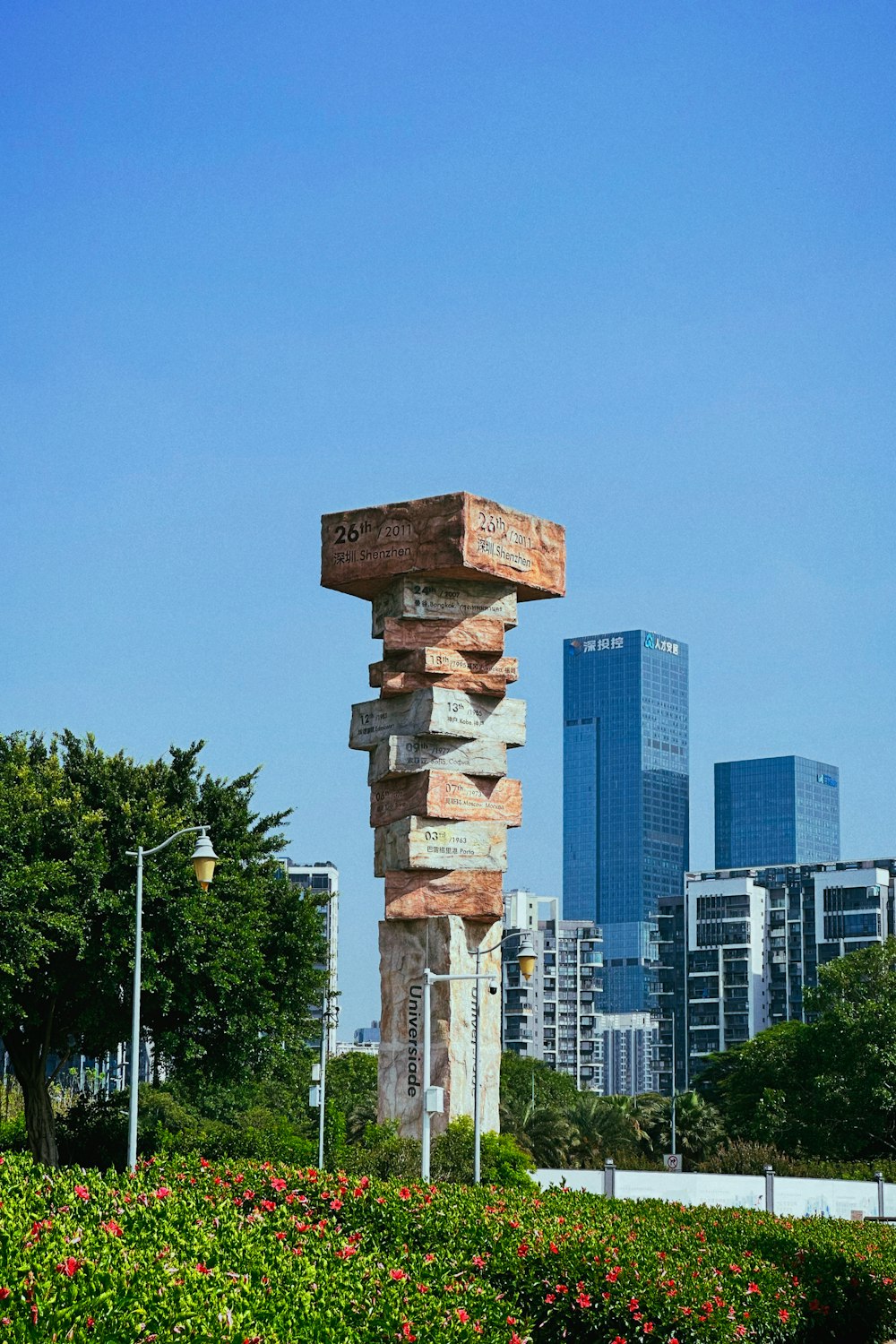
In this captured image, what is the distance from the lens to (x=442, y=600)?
119ft

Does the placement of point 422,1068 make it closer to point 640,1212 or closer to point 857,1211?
point 857,1211

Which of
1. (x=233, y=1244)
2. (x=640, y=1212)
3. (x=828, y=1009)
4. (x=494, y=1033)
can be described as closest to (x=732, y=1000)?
(x=828, y=1009)

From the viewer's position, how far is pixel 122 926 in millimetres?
31578

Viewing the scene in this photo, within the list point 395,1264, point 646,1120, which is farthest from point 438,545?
point 646,1120

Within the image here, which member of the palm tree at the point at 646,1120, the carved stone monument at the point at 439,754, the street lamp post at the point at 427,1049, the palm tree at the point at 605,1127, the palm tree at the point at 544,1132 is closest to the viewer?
the street lamp post at the point at 427,1049

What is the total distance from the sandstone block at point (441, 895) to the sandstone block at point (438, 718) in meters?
3.07

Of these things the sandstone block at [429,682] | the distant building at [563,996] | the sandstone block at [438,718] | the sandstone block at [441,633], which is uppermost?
the sandstone block at [441,633]

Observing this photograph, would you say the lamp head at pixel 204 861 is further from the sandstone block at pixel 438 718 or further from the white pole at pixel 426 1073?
the sandstone block at pixel 438 718

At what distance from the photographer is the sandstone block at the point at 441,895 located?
3559 centimetres

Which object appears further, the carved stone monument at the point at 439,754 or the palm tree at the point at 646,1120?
the palm tree at the point at 646,1120

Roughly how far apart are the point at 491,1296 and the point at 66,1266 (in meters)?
4.27

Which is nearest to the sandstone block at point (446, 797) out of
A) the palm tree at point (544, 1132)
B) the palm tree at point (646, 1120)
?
the palm tree at point (544, 1132)

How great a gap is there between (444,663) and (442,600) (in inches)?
55.8

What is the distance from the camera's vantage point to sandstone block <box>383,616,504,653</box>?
3612 centimetres
